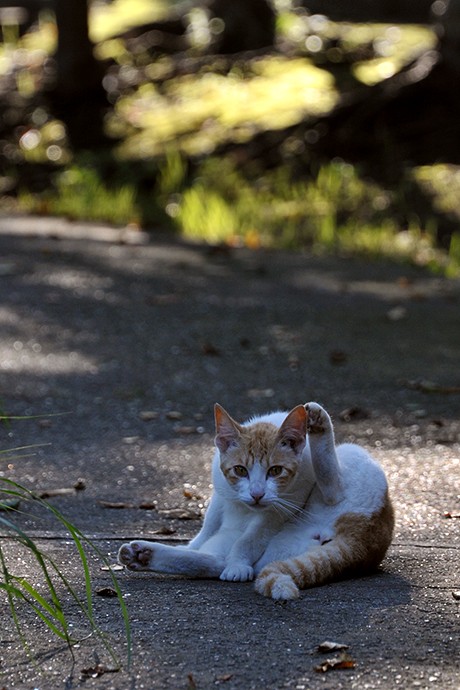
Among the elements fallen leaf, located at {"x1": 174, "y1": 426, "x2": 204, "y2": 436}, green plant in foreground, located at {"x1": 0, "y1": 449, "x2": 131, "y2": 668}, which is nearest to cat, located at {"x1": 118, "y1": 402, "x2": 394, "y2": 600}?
green plant in foreground, located at {"x1": 0, "y1": 449, "x2": 131, "y2": 668}

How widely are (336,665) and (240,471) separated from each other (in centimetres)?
100

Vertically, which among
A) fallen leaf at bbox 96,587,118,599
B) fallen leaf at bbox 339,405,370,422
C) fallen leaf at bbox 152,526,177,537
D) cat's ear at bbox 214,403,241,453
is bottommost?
fallen leaf at bbox 339,405,370,422

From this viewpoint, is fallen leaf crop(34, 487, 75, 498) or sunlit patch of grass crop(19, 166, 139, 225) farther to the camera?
sunlit patch of grass crop(19, 166, 139, 225)

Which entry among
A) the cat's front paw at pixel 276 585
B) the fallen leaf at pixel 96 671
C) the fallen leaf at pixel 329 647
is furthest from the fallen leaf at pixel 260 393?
the fallen leaf at pixel 96 671

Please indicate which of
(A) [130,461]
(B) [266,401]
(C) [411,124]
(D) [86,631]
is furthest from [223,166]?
(D) [86,631]

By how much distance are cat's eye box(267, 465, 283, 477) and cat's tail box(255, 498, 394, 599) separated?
0.26 meters

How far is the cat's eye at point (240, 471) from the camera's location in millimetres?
3929

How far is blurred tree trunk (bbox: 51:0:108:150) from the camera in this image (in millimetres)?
13742

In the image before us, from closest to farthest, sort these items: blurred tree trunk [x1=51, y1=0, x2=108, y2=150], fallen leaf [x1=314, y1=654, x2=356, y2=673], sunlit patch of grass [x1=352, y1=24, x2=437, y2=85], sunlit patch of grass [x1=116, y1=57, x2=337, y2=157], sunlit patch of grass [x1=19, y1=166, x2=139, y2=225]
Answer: fallen leaf [x1=314, y1=654, x2=356, y2=673] → sunlit patch of grass [x1=19, y1=166, x2=139, y2=225] → sunlit patch of grass [x1=116, y1=57, x2=337, y2=157] → sunlit patch of grass [x1=352, y1=24, x2=437, y2=85] → blurred tree trunk [x1=51, y1=0, x2=108, y2=150]

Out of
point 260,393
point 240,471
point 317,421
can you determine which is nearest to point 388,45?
point 260,393

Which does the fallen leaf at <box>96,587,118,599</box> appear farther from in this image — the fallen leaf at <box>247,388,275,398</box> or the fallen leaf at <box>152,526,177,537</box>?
the fallen leaf at <box>247,388,275,398</box>

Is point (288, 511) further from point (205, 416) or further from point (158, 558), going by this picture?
point (205, 416)

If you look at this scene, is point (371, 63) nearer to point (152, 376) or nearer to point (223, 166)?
point (223, 166)

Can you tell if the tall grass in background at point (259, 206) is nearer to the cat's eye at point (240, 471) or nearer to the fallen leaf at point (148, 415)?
the fallen leaf at point (148, 415)
